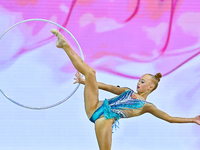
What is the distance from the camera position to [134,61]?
4.00 meters

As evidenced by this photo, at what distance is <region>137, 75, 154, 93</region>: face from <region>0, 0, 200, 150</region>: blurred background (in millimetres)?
544

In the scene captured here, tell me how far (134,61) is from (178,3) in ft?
2.60

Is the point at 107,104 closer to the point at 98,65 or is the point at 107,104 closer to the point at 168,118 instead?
the point at 168,118

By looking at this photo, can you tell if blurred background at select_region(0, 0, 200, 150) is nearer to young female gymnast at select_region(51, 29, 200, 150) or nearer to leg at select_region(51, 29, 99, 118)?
young female gymnast at select_region(51, 29, 200, 150)

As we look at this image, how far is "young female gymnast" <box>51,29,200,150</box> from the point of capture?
10.4 ft

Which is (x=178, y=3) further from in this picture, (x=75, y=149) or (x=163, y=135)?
(x=75, y=149)

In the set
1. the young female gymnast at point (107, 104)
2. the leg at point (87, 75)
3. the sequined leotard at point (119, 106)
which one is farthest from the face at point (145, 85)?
the leg at point (87, 75)

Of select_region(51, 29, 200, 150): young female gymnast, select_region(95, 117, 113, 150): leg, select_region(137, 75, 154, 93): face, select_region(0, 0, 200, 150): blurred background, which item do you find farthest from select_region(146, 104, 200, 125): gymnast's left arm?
select_region(0, 0, 200, 150): blurred background

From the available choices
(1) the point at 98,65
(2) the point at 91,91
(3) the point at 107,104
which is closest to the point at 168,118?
(3) the point at 107,104

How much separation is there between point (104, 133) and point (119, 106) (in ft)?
0.99

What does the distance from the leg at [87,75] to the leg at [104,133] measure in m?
0.16

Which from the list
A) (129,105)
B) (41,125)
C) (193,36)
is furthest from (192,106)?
(41,125)

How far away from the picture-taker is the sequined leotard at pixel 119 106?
10.6ft

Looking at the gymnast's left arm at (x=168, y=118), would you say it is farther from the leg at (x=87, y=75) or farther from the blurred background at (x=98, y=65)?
the blurred background at (x=98, y=65)
